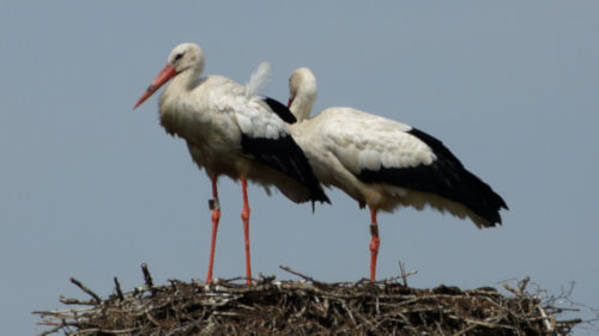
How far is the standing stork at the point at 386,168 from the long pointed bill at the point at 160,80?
3.84ft

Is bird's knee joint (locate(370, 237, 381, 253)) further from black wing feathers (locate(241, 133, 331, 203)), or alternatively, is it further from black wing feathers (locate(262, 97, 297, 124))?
black wing feathers (locate(262, 97, 297, 124))

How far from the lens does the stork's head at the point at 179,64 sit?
12679 mm

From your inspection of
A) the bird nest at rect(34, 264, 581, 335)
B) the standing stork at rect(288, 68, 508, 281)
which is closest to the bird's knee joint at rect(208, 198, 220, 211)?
the standing stork at rect(288, 68, 508, 281)

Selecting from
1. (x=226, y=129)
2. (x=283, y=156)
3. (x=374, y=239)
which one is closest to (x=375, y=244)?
(x=374, y=239)

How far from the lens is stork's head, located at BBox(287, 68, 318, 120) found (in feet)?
43.7

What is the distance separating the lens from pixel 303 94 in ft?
43.8

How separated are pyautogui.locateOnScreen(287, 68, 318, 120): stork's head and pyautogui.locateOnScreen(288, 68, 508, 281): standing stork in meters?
0.17

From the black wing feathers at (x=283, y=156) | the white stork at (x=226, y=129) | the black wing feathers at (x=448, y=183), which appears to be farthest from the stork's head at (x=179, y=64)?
the black wing feathers at (x=448, y=183)

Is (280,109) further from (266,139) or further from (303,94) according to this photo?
(303,94)

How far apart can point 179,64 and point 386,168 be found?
2.00 meters

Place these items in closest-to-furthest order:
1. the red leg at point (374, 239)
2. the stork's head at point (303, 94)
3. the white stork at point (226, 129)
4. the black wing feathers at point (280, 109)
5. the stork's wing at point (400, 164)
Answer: the white stork at point (226, 129)
the black wing feathers at point (280, 109)
the stork's wing at point (400, 164)
the red leg at point (374, 239)
the stork's head at point (303, 94)

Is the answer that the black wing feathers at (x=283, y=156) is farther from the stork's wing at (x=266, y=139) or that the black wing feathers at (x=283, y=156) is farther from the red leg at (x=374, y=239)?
the red leg at (x=374, y=239)

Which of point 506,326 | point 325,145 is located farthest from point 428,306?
point 325,145

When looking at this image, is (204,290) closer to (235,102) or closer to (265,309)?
(265,309)
